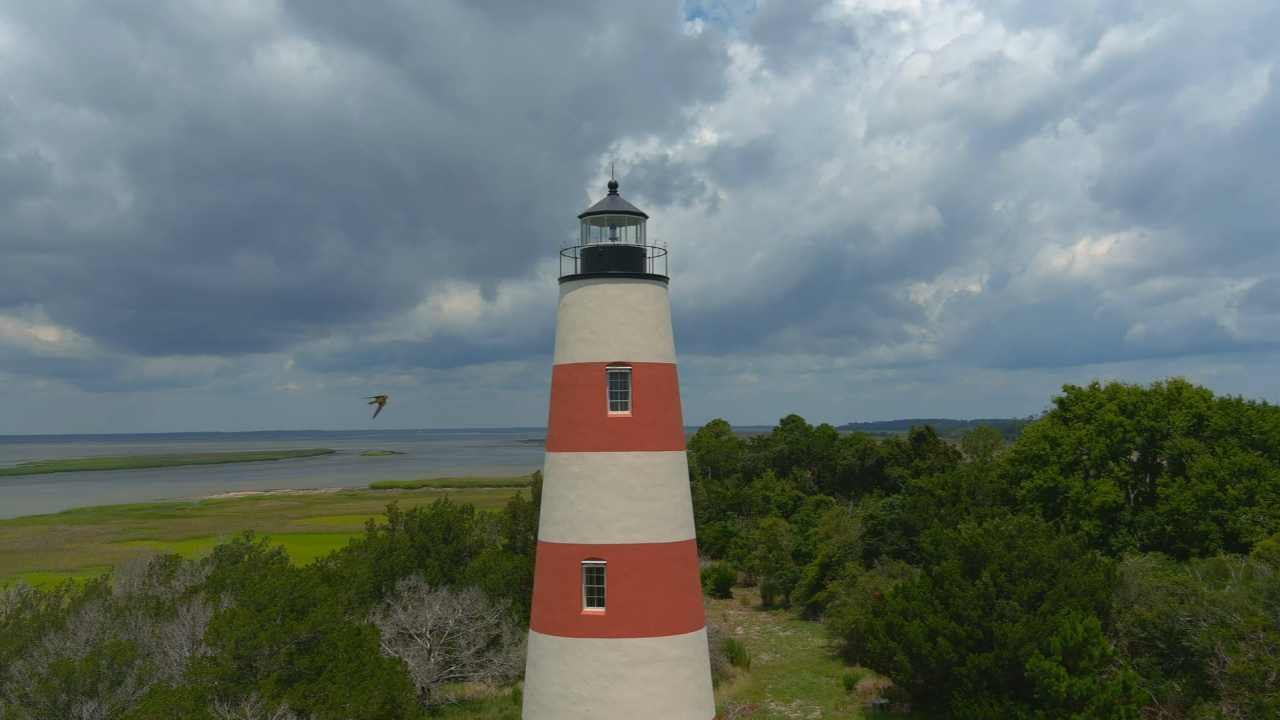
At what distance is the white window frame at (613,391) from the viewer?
41.9ft

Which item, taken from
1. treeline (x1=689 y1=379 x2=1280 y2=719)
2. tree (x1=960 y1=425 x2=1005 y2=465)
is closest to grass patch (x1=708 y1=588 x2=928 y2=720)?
treeline (x1=689 y1=379 x2=1280 y2=719)

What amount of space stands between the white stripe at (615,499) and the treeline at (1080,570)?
11666 mm

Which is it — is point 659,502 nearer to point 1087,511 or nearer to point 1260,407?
point 1087,511

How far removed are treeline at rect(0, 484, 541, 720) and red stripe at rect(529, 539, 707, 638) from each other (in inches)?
287

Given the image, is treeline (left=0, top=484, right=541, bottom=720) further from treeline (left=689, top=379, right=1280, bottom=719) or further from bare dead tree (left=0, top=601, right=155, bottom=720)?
treeline (left=689, top=379, right=1280, bottom=719)

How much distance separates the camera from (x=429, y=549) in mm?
29938

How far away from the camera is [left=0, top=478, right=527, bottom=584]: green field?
168 feet

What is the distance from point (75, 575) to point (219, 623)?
39.2m

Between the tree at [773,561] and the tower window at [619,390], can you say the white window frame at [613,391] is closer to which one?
the tower window at [619,390]

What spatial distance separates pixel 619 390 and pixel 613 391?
0.09 meters

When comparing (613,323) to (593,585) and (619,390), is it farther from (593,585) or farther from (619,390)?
(593,585)

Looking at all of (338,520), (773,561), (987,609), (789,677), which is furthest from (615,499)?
(338,520)

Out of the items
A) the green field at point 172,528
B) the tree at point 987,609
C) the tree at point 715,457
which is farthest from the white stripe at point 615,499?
the tree at point 715,457

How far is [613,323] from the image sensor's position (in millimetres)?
12898
